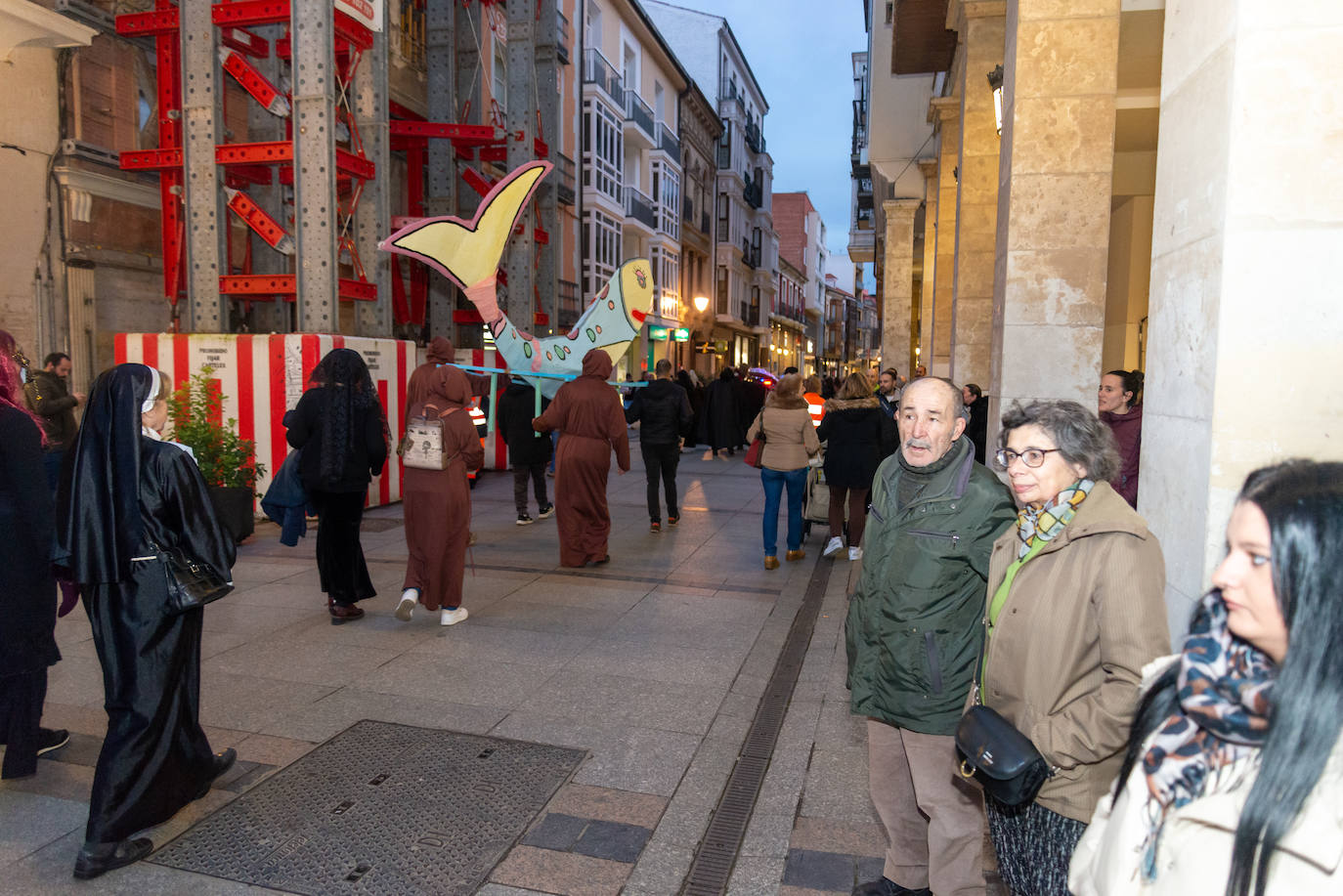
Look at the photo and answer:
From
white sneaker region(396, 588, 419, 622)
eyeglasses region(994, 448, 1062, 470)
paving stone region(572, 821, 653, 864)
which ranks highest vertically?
eyeglasses region(994, 448, 1062, 470)

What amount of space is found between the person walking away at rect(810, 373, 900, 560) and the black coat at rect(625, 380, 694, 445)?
6.75 feet

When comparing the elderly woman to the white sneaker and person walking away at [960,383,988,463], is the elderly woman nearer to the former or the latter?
the white sneaker

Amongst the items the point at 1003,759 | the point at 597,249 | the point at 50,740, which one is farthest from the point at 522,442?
the point at 597,249

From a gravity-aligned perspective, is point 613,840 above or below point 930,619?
below

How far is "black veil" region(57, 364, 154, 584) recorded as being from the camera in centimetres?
333

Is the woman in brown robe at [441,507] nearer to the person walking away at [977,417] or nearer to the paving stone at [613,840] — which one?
the paving stone at [613,840]

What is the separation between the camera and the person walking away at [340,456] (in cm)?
611

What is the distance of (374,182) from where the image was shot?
456 inches

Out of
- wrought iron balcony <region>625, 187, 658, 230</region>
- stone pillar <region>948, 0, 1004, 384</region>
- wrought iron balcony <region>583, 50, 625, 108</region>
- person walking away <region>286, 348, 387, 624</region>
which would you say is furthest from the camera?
wrought iron balcony <region>625, 187, 658, 230</region>

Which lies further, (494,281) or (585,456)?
(494,281)

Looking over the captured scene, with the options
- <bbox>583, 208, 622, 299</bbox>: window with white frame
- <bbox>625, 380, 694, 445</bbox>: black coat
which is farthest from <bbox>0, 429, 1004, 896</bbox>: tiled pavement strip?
<bbox>583, 208, 622, 299</bbox>: window with white frame

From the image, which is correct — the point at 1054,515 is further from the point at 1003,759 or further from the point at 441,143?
the point at 441,143

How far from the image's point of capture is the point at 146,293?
1248 cm

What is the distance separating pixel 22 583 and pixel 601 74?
87.8 ft
